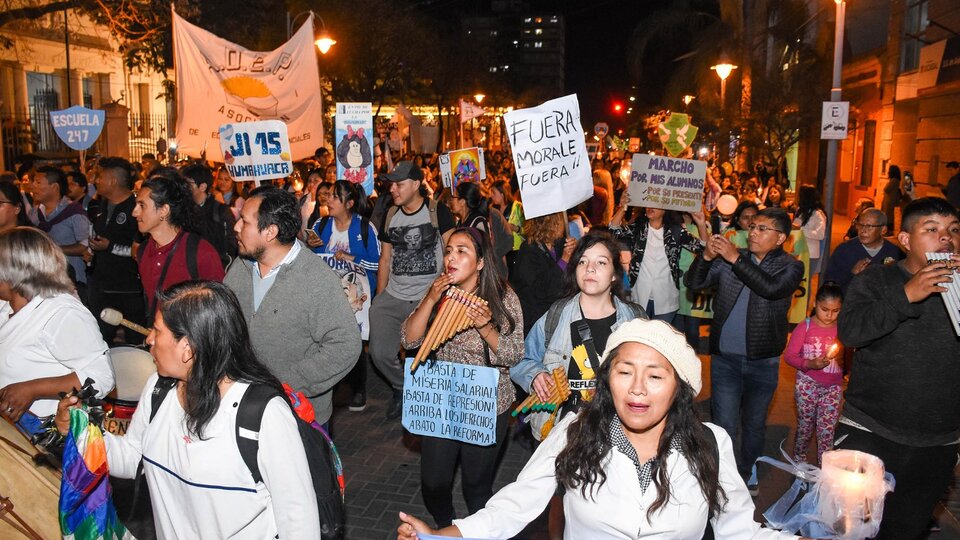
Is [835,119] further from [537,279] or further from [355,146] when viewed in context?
[537,279]

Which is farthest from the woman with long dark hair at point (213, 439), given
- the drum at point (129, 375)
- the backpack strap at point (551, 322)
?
the backpack strap at point (551, 322)

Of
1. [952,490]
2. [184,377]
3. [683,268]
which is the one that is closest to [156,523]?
[184,377]

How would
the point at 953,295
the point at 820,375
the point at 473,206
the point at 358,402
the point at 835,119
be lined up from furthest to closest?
1. the point at 835,119
2. the point at 473,206
3. the point at 358,402
4. the point at 820,375
5. the point at 953,295

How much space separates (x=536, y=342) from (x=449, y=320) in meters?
0.56

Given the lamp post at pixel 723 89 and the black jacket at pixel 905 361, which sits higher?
the lamp post at pixel 723 89

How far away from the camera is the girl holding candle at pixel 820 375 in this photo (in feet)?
20.5

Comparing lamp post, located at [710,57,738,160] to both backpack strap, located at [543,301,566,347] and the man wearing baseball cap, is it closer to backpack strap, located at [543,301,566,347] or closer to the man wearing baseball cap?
the man wearing baseball cap

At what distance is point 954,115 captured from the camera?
21.0 m

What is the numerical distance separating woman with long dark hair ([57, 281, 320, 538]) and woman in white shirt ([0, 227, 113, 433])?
0.92 metres

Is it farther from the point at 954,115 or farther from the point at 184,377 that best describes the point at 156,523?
the point at 954,115

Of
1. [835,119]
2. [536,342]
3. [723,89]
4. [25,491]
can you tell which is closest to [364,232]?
[536,342]

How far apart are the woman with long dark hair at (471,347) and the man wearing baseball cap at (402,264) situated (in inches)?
99.8

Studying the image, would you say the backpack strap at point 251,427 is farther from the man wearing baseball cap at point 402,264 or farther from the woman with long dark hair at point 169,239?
the man wearing baseball cap at point 402,264

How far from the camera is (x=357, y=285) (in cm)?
744
